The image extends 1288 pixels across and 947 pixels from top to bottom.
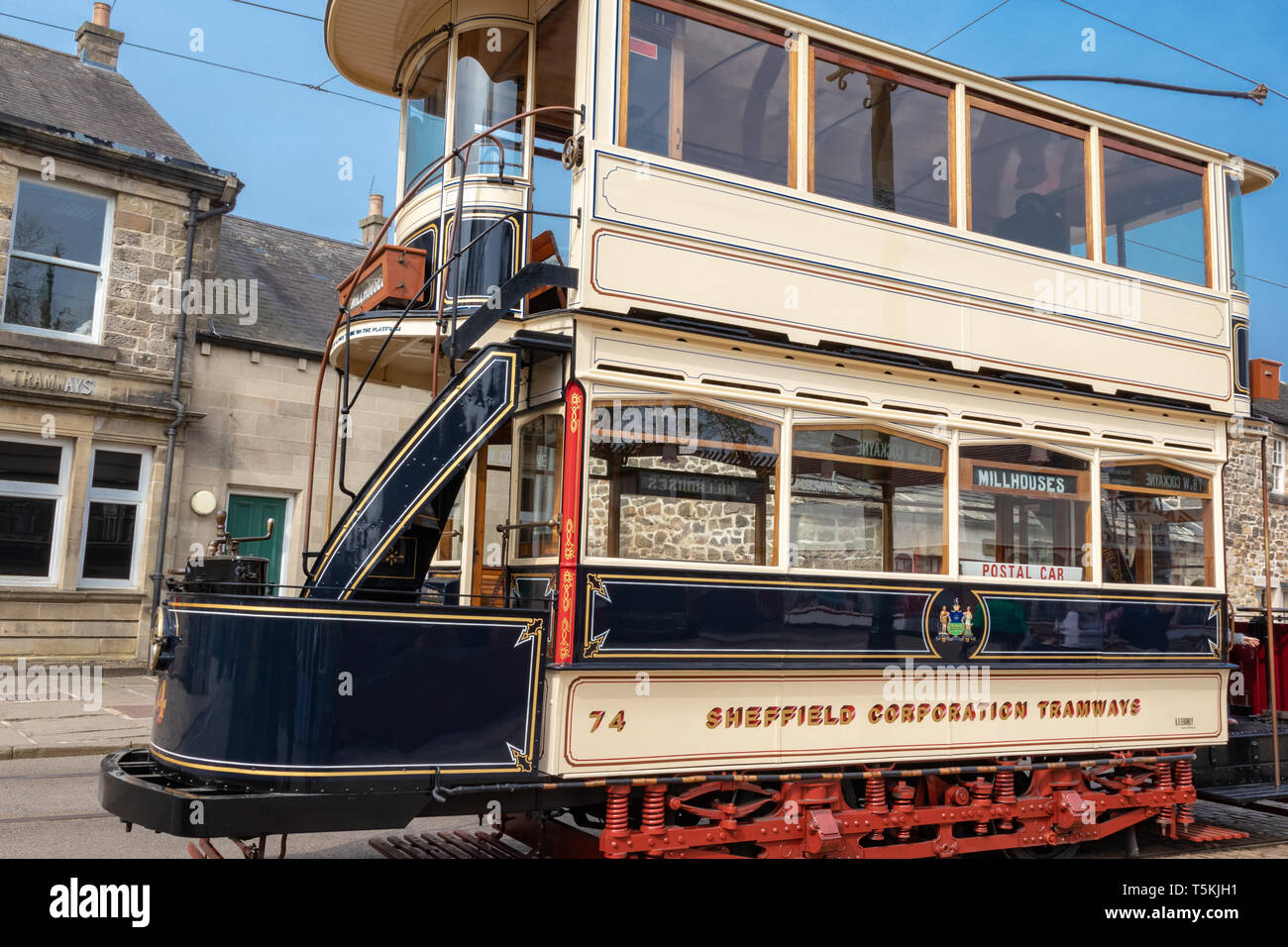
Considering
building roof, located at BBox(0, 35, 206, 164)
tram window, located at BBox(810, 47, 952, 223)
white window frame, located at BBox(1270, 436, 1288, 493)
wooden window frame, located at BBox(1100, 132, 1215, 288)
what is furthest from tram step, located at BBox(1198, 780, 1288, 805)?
white window frame, located at BBox(1270, 436, 1288, 493)

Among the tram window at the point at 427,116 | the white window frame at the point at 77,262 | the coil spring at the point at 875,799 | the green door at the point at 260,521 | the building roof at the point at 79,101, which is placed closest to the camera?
the coil spring at the point at 875,799

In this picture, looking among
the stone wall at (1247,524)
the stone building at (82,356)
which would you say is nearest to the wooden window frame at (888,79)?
the stone building at (82,356)

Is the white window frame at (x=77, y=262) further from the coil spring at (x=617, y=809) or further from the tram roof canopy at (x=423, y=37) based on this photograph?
the coil spring at (x=617, y=809)

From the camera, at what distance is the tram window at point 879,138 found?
6.52 m

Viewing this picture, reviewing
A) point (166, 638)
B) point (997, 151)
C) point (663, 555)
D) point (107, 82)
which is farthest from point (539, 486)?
point (107, 82)

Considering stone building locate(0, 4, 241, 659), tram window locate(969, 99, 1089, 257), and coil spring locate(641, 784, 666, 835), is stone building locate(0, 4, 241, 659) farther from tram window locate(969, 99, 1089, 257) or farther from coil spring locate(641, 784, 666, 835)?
tram window locate(969, 99, 1089, 257)

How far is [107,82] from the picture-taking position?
15.6 m

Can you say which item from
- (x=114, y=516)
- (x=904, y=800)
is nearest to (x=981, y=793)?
(x=904, y=800)

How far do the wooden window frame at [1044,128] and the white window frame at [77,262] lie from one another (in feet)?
36.2

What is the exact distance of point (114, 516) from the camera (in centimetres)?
1367

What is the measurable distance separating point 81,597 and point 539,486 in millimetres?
9581

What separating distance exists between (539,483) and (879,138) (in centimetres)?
299

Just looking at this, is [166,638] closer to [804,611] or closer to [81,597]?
[804,611]
